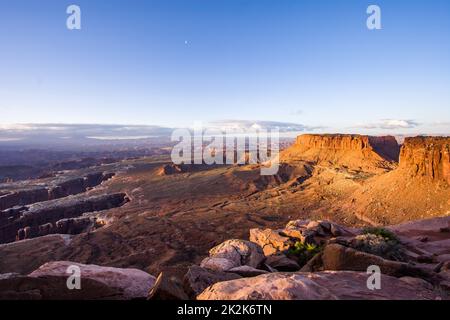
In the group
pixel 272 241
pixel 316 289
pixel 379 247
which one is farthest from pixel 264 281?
pixel 272 241

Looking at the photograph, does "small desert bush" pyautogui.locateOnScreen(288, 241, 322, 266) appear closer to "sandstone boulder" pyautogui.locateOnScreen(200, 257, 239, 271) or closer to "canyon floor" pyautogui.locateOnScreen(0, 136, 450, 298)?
"sandstone boulder" pyautogui.locateOnScreen(200, 257, 239, 271)

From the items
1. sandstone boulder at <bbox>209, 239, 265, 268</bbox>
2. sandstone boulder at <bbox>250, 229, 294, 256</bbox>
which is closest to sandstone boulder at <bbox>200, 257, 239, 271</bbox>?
sandstone boulder at <bbox>209, 239, 265, 268</bbox>

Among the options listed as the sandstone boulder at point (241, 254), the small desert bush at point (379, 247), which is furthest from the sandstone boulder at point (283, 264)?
the small desert bush at point (379, 247)

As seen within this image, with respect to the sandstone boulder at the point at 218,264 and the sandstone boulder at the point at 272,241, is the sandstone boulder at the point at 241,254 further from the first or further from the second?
the sandstone boulder at the point at 272,241

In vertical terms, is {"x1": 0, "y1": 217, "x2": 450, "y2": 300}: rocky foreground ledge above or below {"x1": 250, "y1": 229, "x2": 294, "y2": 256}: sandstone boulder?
above

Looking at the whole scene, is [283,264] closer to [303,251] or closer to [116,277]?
[303,251]

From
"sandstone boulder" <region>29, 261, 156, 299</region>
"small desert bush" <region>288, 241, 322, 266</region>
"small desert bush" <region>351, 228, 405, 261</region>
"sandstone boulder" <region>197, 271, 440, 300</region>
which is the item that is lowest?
"small desert bush" <region>288, 241, 322, 266</region>

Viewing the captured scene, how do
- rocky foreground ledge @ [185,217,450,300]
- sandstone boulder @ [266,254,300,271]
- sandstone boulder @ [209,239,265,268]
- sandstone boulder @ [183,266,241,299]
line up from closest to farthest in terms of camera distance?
rocky foreground ledge @ [185,217,450,300], sandstone boulder @ [183,266,241,299], sandstone boulder @ [266,254,300,271], sandstone boulder @ [209,239,265,268]
